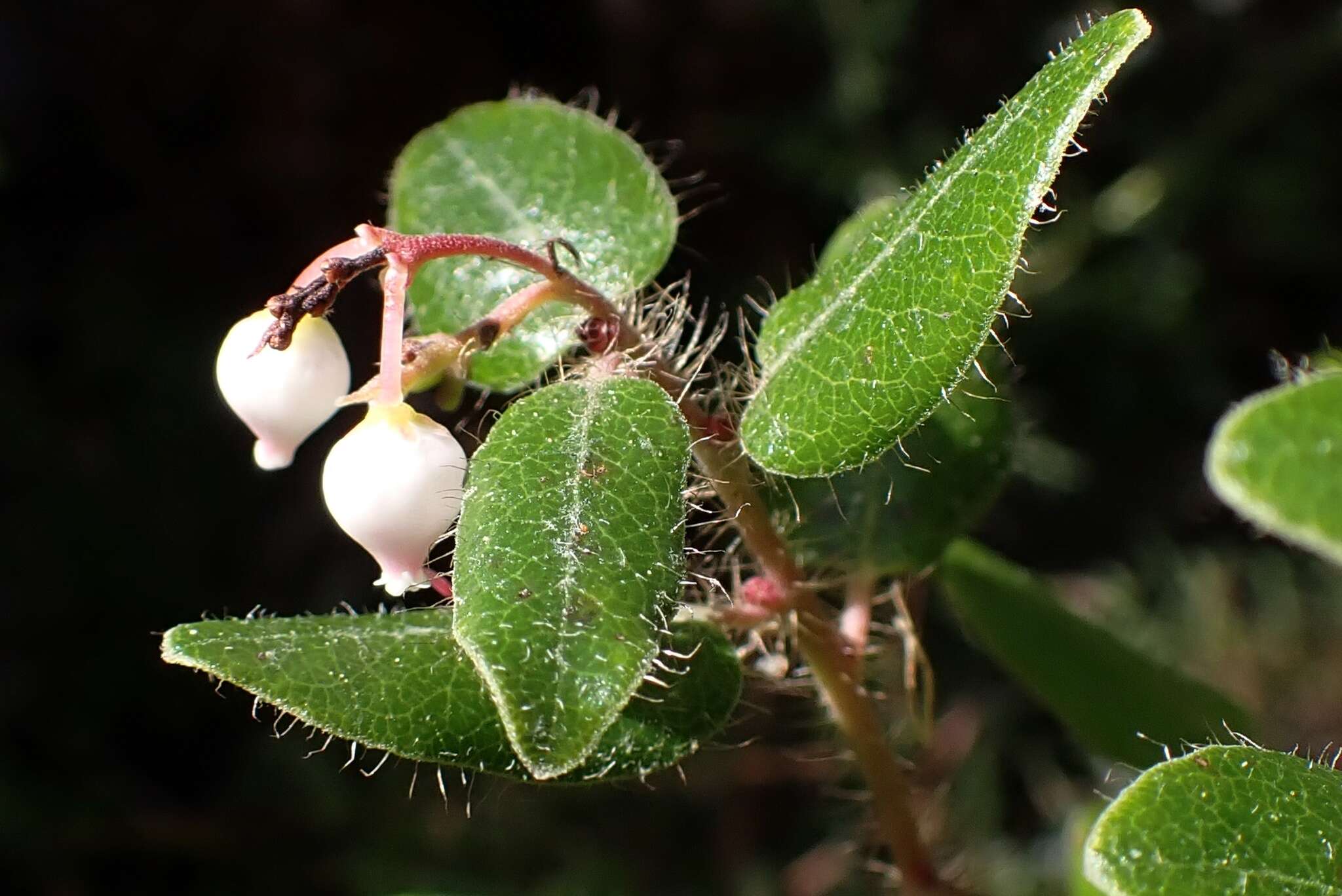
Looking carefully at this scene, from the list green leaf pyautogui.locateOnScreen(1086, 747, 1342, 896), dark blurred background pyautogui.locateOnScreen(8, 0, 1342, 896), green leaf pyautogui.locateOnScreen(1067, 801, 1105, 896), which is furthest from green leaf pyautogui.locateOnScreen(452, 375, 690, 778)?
dark blurred background pyautogui.locateOnScreen(8, 0, 1342, 896)

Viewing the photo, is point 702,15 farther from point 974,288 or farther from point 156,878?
point 974,288

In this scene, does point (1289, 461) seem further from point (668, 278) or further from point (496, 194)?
point (668, 278)

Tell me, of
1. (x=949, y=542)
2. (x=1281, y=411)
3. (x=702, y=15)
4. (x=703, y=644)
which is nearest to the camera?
(x=1281, y=411)

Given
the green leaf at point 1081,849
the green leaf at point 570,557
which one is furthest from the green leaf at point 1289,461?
the green leaf at point 1081,849

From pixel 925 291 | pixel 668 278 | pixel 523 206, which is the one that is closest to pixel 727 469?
pixel 925 291

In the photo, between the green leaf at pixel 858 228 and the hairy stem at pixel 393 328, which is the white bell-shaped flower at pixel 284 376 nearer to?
the hairy stem at pixel 393 328

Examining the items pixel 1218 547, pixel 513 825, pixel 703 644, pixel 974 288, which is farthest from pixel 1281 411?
pixel 1218 547

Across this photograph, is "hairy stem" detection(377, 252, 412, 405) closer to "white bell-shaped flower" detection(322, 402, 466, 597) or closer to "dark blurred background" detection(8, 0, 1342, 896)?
"white bell-shaped flower" detection(322, 402, 466, 597)
